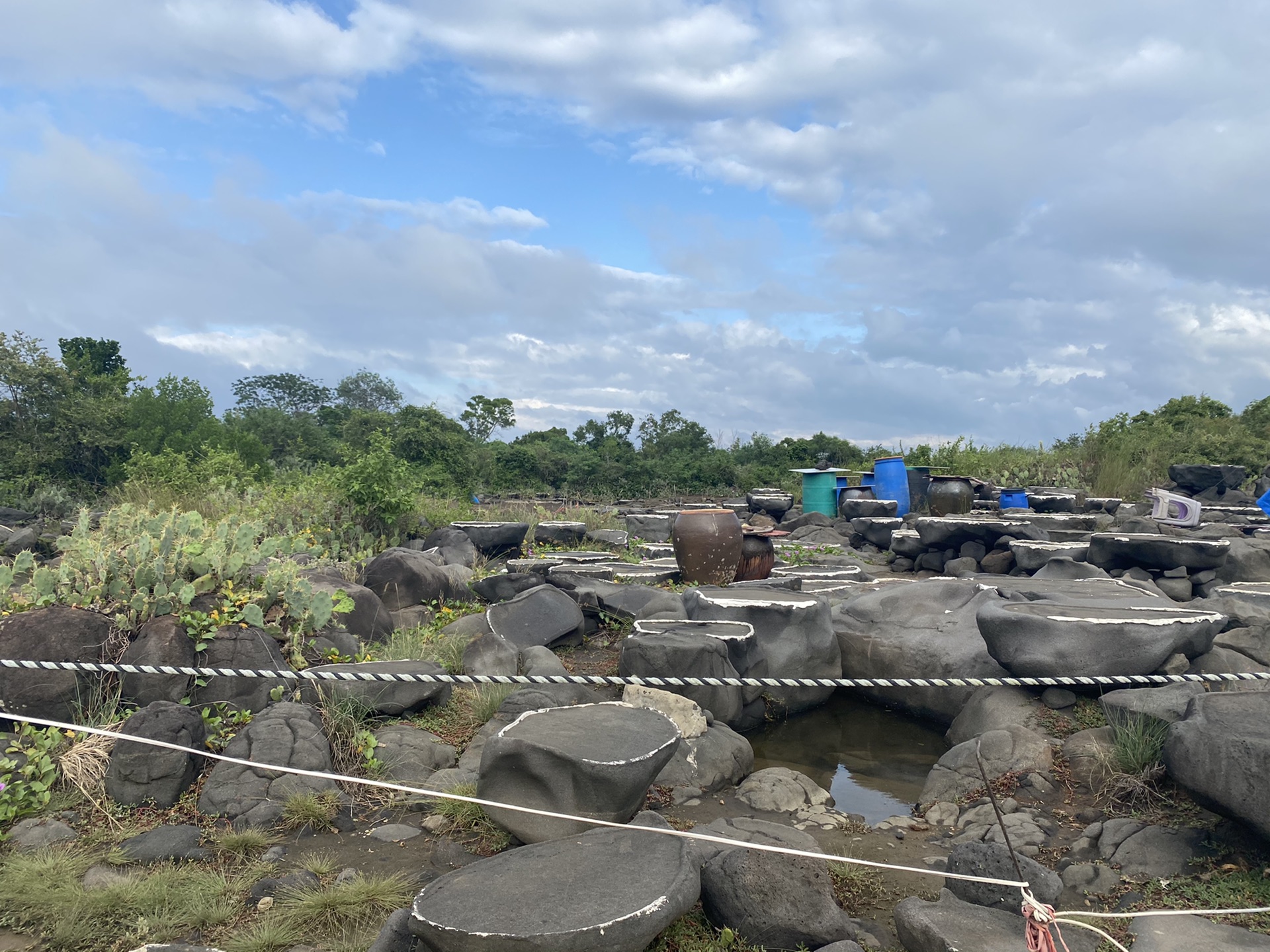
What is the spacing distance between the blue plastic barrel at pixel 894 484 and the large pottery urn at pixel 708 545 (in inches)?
320

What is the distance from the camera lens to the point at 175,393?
20.7 meters

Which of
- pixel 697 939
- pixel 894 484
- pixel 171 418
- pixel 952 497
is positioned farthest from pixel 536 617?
pixel 171 418

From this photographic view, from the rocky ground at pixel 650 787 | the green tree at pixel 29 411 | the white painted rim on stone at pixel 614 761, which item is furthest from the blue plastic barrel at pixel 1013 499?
the green tree at pixel 29 411

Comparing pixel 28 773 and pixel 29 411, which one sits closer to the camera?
pixel 28 773

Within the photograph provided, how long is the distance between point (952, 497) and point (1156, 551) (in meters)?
5.74

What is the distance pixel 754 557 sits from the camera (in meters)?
8.94

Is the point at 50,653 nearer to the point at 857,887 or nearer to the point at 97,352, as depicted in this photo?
the point at 857,887

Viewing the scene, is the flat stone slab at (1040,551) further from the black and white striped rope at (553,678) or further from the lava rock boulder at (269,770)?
the lava rock boulder at (269,770)

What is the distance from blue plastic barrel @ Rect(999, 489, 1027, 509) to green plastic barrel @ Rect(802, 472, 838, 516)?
126 inches

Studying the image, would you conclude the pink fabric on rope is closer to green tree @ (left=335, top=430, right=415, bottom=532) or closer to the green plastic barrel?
green tree @ (left=335, top=430, right=415, bottom=532)

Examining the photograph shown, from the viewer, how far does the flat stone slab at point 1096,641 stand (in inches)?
182

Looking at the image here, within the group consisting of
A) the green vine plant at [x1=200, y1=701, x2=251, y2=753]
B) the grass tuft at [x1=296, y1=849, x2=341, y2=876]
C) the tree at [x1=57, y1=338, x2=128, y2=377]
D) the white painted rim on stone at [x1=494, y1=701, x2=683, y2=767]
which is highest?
the tree at [x1=57, y1=338, x2=128, y2=377]

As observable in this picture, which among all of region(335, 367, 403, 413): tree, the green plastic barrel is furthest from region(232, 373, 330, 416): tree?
the green plastic barrel

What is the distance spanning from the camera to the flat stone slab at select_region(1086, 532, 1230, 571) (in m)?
7.93
